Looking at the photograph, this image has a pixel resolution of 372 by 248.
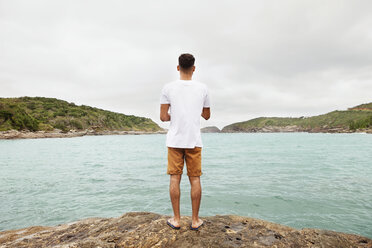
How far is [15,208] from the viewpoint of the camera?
26.6ft

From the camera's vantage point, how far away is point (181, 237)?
11.3 feet

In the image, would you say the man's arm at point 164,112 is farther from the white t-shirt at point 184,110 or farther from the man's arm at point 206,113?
the man's arm at point 206,113

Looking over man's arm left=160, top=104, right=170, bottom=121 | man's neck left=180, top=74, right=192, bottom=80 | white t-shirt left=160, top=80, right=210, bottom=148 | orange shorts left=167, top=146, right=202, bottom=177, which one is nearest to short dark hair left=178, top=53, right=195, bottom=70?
man's neck left=180, top=74, right=192, bottom=80

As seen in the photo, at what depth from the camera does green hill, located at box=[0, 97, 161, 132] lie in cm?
7356

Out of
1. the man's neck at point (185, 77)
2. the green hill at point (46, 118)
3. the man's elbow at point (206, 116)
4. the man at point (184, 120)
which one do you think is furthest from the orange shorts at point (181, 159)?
the green hill at point (46, 118)

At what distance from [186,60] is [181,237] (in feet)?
10.2

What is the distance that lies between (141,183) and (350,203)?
35.0ft

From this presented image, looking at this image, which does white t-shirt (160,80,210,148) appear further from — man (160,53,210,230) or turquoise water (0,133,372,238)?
turquoise water (0,133,372,238)

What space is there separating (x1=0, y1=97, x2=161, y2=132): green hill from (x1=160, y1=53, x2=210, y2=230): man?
8794 cm

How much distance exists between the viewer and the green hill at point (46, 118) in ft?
241

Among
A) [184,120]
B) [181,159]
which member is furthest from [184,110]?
[181,159]

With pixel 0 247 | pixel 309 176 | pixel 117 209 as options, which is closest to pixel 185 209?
pixel 117 209

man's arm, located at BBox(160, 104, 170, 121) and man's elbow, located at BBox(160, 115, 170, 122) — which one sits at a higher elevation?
man's arm, located at BBox(160, 104, 170, 121)

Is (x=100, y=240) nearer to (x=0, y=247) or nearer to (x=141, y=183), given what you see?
(x=0, y=247)
